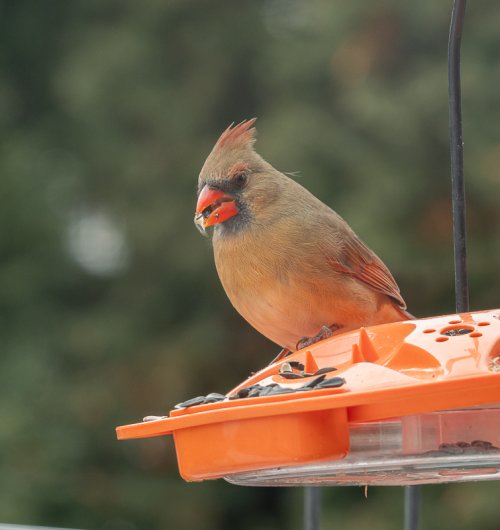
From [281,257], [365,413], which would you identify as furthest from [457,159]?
[281,257]

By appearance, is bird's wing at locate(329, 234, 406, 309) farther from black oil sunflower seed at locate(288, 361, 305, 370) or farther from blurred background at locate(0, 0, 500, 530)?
blurred background at locate(0, 0, 500, 530)

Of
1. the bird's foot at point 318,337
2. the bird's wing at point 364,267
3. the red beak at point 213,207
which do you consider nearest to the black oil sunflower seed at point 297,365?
the bird's foot at point 318,337

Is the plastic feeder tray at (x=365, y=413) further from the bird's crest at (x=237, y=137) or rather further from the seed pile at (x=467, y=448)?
the bird's crest at (x=237, y=137)

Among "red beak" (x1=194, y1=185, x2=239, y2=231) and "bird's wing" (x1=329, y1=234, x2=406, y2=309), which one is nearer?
"red beak" (x1=194, y1=185, x2=239, y2=231)

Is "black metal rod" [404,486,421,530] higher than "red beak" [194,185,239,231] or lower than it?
lower

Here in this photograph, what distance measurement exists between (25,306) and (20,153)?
0.92 metres

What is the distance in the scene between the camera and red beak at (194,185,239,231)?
2336 mm

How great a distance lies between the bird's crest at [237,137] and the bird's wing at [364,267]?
32 centimetres

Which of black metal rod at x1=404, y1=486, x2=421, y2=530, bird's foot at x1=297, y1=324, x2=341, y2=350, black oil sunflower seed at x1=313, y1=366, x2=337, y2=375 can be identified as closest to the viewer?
black oil sunflower seed at x1=313, y1=366, x2=337, y2=375

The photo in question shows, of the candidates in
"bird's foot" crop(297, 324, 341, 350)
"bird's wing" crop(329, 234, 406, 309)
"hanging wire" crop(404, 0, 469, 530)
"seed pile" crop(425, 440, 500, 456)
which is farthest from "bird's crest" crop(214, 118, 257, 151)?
"seed pile" crop(425, 440, 500, 456)

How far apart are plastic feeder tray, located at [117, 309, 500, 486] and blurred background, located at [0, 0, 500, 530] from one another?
3587 mm

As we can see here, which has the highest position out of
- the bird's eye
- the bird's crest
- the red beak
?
the bird's crest

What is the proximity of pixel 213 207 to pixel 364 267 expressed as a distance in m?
0.38

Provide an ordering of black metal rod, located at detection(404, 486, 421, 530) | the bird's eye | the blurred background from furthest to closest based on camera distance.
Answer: the blurred background < the bird's eye < black metal rod, located at detection(404, 486, 421, 530)
